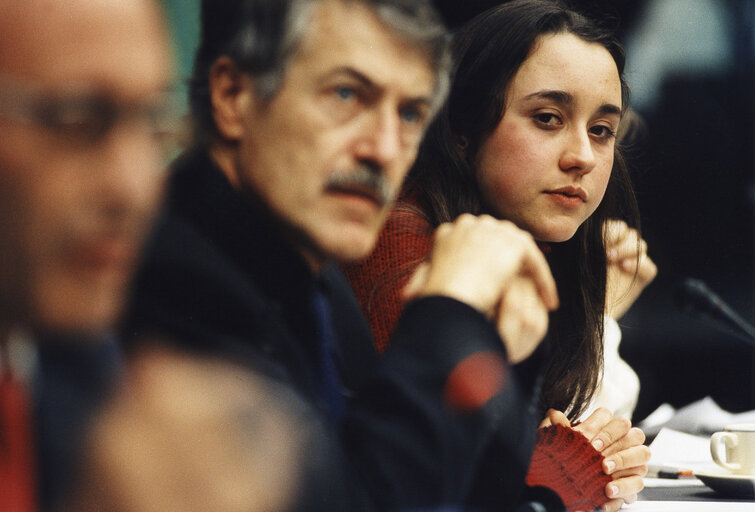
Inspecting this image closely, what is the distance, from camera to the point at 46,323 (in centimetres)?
59

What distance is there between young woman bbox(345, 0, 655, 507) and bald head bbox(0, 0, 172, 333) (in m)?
0.41

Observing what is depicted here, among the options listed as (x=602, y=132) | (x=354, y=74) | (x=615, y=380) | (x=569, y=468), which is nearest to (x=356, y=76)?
(x=354, y=74)

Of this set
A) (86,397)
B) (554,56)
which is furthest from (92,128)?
(554,56)

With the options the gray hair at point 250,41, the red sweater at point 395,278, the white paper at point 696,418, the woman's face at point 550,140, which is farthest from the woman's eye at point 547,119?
the white paper at point 696,418

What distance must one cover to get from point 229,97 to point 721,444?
2.88 feet

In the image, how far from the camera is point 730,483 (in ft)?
3.99

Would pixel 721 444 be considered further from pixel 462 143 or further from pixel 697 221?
pixel 462 143

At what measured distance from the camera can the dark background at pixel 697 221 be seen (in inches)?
50.8

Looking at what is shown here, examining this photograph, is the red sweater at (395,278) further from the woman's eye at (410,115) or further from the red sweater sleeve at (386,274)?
the woman's eye at (410,115)

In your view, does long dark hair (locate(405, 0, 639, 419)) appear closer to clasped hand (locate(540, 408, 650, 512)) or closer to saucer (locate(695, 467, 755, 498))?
clasped hand (locate(540, 408, 650, 512))

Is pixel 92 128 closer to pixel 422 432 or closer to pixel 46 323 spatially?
pixel 46 323

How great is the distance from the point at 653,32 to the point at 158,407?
91 centimetres

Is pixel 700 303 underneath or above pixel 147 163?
underneath

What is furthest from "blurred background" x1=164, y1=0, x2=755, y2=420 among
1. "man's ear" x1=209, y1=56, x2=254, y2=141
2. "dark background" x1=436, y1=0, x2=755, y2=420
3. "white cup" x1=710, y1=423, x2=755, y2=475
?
"man's ear" x1=209, y1=56, x2=254, y2=141
